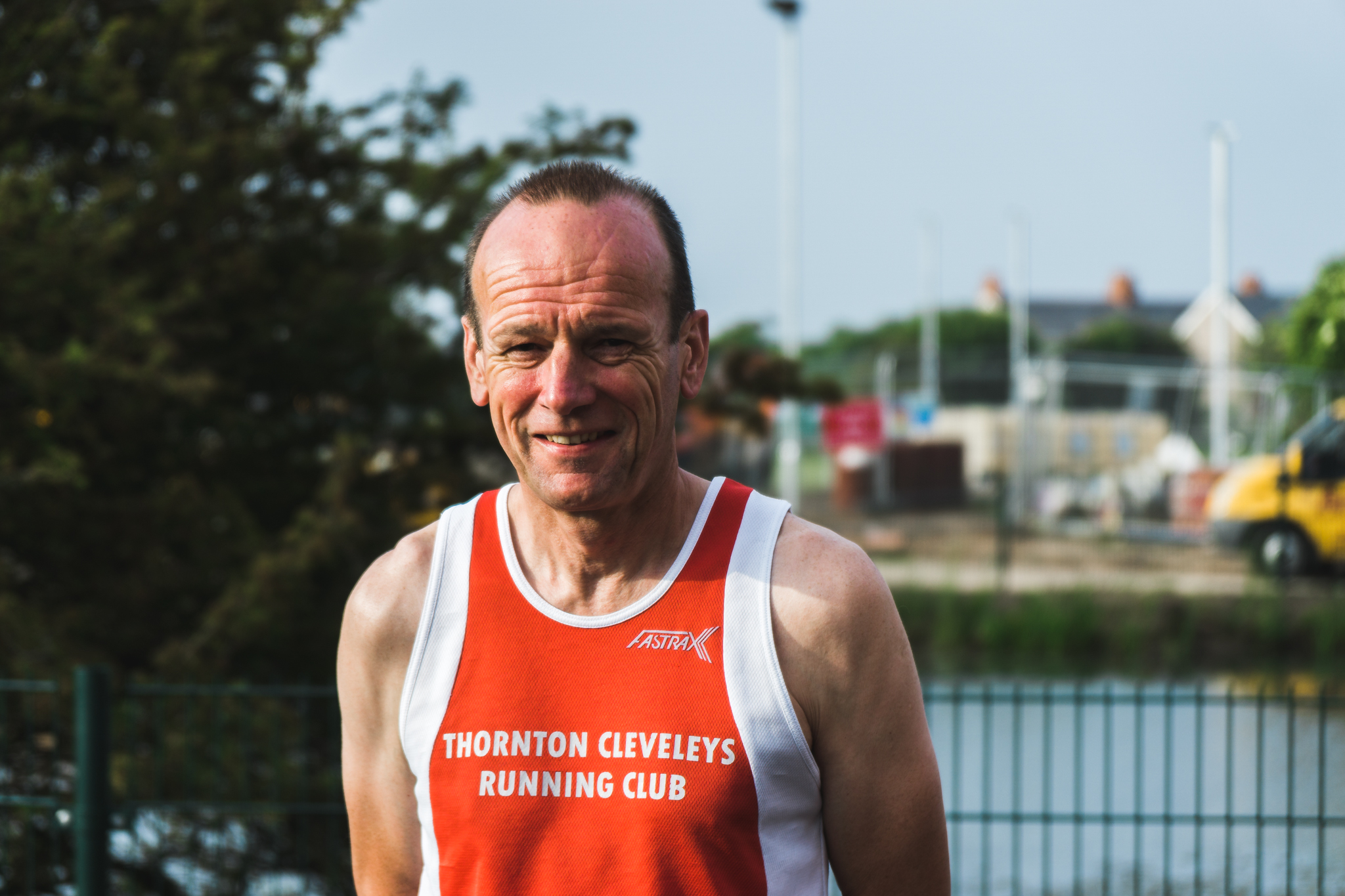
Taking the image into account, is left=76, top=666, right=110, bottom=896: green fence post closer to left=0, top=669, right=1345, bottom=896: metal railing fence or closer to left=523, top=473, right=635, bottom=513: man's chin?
left=0, top=669, right=1345, bottom=896: metal railing fence

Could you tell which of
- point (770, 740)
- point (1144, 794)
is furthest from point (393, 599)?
point (1144, 794)

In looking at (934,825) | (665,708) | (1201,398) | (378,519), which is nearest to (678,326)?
(665,708)

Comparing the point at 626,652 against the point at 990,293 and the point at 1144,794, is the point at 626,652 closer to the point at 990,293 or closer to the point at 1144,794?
the point at 1144,794

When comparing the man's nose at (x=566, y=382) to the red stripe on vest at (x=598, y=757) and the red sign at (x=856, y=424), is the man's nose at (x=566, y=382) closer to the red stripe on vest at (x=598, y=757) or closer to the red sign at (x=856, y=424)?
the red stripe on vest at (x=598, y=757)

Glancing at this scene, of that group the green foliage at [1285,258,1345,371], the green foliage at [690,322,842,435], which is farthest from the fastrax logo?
the green foliage at [690,322,842,435]

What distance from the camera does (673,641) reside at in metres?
1.55

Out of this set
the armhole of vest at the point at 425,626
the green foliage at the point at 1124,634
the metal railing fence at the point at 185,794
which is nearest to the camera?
the armhole of vest at the point at 425,626

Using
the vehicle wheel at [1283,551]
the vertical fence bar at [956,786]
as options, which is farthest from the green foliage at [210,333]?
the vehicle wheel at [1283,551]

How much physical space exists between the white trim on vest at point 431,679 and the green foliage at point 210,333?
3.73 m

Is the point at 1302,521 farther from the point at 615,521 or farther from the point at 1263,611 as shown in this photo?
the point at 615,521

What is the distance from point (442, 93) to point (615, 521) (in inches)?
216

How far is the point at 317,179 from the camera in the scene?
21.5 feet

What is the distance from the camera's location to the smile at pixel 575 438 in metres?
1.56

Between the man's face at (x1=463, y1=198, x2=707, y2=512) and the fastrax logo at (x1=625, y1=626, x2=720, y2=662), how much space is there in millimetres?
166
